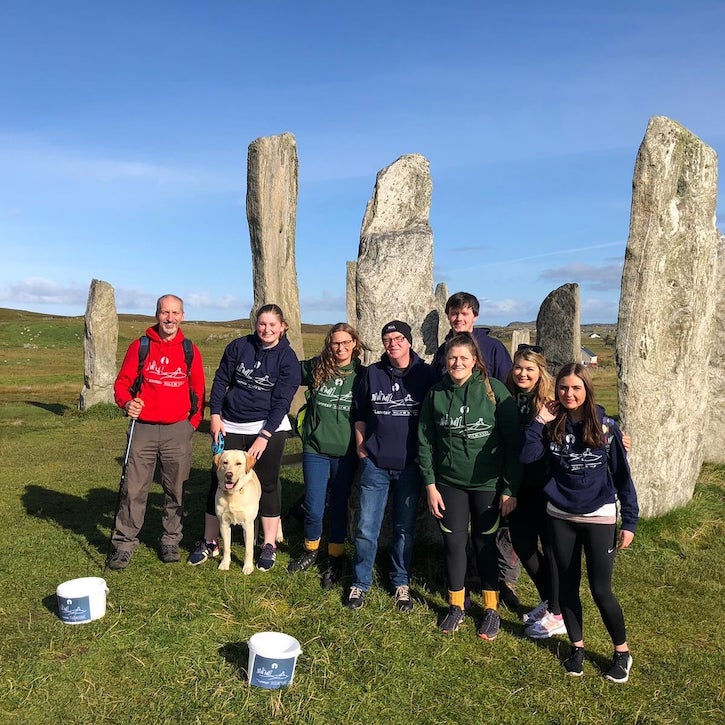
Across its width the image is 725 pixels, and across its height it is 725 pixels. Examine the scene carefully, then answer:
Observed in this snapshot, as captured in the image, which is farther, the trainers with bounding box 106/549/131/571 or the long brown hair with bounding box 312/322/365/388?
the trainers with bounding box 106/549/131/571

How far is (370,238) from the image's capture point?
276 inches

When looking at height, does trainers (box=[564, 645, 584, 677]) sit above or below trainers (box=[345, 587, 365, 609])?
below

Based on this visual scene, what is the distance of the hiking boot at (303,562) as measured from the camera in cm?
568

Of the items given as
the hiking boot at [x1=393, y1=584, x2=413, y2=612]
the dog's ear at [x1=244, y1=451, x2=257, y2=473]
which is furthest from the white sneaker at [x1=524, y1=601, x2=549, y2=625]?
the dog's ear at [x1=244, y1=451, x2=257, y2=473]

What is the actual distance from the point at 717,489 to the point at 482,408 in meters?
5.72

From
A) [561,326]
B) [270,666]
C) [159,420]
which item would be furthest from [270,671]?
[561,326]

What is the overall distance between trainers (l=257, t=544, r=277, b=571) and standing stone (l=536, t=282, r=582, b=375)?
685cm

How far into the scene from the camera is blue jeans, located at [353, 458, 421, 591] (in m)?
5.12

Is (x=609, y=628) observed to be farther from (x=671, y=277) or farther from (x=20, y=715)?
(x=671, y=277)

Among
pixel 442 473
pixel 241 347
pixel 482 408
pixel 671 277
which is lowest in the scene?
pixel 442 473

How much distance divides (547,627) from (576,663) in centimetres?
45

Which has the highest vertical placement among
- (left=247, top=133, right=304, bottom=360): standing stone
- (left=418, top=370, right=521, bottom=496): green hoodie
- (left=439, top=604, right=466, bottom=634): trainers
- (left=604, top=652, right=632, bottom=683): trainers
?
(left=247, top=133, right=304, bottom=360): standing stone

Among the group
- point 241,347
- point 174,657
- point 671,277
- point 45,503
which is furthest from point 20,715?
point 671,277

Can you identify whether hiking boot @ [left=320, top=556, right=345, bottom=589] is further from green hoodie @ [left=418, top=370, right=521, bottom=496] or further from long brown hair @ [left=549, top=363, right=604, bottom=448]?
long brown hair @ [left=549, top=363, right=604, bottom=448]
